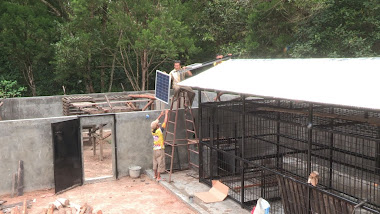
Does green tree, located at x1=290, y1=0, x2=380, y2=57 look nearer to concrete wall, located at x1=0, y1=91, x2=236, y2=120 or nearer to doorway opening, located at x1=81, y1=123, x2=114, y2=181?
concrete wall, located at x1=0, y1=91, x2=236, y2=120

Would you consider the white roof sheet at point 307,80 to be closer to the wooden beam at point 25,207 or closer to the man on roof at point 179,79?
the man on roof at point 179,79

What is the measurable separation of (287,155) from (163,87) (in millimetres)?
4302

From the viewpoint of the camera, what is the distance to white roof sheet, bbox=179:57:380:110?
19.6 feet

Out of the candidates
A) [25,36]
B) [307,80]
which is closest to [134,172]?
[307,80]

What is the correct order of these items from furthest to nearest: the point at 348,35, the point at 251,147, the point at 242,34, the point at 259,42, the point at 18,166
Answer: the point at 242,34 < the point at 259,42 < the point at 348,35 < the point at 251,147 < the point at 18,166

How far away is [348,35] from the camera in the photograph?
17.3m

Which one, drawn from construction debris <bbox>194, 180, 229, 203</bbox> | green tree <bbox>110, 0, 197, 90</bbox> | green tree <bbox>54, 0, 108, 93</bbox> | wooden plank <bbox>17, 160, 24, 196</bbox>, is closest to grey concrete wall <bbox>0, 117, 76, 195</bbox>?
Answer: wooden plank <bbox>17, 160, 24, 196</bbox>

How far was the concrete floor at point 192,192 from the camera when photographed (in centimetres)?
902

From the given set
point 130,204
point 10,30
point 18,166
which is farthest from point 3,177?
point 10,30

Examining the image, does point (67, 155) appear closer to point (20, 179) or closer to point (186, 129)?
point (20, 179)

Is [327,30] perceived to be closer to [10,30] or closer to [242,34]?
[242,34]

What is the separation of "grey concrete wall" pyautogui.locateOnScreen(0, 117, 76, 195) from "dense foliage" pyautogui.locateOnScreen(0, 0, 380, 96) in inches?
342

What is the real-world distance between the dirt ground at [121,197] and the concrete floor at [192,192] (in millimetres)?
Result: 163

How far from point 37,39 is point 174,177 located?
14.6 metres
